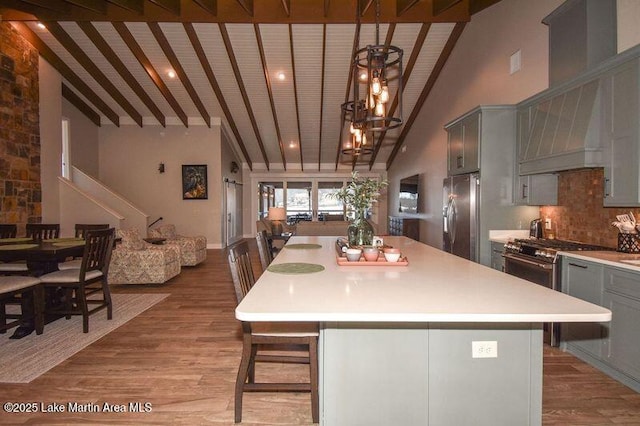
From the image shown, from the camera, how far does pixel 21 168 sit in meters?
6.49

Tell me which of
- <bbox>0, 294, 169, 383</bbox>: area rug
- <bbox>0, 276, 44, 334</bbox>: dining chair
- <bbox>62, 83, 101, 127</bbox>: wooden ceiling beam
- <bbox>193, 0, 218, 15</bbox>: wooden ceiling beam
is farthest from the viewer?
<bbox>62, 83, 101, 127</bbox>: wooden ceiling beam

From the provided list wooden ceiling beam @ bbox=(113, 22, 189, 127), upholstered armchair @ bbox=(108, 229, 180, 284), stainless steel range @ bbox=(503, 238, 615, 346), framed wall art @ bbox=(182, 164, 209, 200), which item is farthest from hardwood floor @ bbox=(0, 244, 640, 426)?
framed wall art @ bbox=(182, 164, 209, 200)

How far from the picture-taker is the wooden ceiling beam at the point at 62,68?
6.55 metres

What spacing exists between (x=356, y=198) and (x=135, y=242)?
4529 millimetres

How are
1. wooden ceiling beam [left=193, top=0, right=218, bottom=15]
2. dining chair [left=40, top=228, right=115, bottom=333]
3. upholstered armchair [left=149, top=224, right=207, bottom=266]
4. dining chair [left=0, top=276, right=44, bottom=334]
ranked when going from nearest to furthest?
dining chair [left=0, top=276, right=44, bottom=334], dining chair [left=40, top=228, right=115, bottom=333], wooden ceiling beam [left=193, top=0, right=218, bottom=15], upholstered armchair [left=149, top=224, right=207, bottom=266]

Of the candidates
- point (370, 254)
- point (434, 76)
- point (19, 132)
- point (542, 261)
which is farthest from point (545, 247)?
point (19, 132)

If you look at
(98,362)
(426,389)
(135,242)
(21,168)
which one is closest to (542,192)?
(426,389)

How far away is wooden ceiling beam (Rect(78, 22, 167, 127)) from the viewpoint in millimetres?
6355

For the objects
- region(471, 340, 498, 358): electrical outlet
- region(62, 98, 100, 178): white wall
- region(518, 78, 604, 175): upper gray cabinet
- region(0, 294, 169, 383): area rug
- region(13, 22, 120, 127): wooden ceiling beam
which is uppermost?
region(13, 22, 120, 127): wooden ceiling beam

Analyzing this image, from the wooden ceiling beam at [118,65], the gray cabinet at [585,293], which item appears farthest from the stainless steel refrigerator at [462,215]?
the wooden ceiling beam at [118,65]

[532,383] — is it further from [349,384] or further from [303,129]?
[303,129]

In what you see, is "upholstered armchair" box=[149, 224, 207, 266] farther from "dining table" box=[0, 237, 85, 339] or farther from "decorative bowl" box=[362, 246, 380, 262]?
"decorative bowl" box=[362, 246, 380, 262]

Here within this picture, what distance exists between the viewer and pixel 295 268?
219cm

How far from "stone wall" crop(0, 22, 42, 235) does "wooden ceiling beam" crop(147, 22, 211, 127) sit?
93.0 inches
